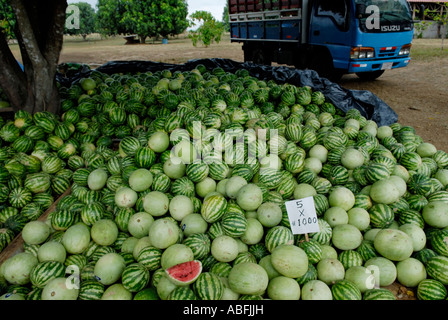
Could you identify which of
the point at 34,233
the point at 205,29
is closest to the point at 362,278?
the point at 34,233

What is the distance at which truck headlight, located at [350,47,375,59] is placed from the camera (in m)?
8.70

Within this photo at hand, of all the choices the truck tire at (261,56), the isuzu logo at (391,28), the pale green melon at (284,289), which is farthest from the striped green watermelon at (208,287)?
the truck tire at (261,56)

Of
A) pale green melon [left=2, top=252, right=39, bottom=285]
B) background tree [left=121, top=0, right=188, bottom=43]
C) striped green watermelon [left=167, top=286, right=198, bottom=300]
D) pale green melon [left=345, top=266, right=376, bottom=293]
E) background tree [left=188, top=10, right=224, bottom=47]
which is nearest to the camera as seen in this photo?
striped green watermelon [left=167, top=286, right=198, bottom=300]

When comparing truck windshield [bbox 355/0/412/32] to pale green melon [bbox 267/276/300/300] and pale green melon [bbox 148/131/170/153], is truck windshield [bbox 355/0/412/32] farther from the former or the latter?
pale green melon [bbox 267/276/300/300]

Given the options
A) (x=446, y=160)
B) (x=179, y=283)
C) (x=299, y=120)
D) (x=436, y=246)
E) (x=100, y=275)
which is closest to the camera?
(x=179, y=283)

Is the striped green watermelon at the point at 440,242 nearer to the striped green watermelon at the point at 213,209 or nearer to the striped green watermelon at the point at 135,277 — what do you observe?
the striped green watermelon at the point at 213,209

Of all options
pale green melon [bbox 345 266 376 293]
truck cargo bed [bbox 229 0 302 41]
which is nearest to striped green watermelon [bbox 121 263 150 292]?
pale green melon [bbox 345 266 376 293]

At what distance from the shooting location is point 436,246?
8.33 feet

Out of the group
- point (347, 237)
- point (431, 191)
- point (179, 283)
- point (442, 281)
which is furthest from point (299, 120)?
point (179, 283)

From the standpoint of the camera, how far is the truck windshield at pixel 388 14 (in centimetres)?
849

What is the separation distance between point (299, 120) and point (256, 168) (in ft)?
4.56

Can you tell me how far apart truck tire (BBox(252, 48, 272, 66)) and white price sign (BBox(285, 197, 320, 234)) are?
11.2 metres

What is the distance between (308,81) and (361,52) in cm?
413
